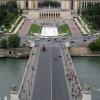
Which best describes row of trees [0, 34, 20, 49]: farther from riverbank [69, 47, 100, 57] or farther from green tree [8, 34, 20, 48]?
riverbank [69, 47, 100, 57]

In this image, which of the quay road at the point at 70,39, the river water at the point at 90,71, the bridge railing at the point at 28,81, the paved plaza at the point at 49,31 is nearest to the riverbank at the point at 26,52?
the river water at the point at 90,71

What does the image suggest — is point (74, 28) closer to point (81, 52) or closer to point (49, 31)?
point (49, 31)

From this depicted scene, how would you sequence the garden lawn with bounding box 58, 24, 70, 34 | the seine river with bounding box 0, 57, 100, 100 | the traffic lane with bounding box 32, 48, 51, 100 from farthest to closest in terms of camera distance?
the garden lawn with bounding box 58, 24, 70, 34, the seine river with bounding box 0, 57, 100, 100, the traffic lane with bounding box 32, 48, 51, 100

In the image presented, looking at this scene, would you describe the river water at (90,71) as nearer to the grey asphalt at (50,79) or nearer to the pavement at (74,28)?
the grey asphalt at (50,79)

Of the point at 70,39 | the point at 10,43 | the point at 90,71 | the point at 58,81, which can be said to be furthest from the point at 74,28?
the point at 58,81

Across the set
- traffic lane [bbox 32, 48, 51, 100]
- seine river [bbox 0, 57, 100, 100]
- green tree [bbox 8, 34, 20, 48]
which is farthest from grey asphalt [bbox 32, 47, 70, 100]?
green tree [bbox 8, 34, 20, 48]
